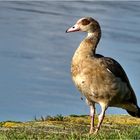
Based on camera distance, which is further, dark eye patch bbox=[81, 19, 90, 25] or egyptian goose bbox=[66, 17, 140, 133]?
dark eye patch bbox=[81, 19, 90, 25]

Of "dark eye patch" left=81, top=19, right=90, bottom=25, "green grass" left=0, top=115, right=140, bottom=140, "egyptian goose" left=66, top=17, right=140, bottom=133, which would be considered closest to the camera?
"green grass" left=0, top=115, right=140, bottom=140

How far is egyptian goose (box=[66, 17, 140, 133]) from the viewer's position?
59.0ft

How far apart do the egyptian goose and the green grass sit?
440mm

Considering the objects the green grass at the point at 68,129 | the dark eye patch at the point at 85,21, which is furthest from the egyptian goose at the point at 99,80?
the green grass at the point at 68,129

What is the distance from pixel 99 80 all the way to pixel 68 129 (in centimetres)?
102

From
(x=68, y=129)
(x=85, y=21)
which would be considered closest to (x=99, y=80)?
(x=68, y=129)

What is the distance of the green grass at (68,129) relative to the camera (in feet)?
51.2

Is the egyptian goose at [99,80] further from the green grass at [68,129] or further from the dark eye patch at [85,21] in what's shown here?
the green grass at [68,129]

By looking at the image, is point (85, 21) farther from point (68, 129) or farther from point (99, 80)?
point (68, 129)

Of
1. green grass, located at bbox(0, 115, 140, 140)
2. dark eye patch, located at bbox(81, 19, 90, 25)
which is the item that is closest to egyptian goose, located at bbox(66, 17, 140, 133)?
dark eye patch, located at bbox(81, 19, 90, 25)

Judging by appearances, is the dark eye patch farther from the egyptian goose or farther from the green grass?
the green grass

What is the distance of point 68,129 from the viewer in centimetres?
1777

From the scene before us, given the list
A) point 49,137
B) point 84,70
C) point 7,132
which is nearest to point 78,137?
point 49,137

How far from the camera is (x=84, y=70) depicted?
18.0m
